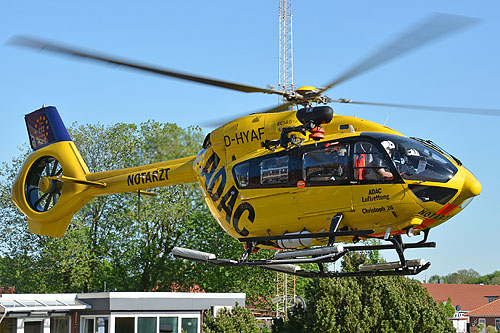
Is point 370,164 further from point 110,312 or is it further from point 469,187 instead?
point 110,312

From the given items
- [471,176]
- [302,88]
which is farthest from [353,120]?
[471,176]

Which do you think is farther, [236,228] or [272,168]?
[236,228]

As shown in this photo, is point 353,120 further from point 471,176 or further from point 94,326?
point 94,326

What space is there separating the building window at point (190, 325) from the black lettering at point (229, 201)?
44.9 feet

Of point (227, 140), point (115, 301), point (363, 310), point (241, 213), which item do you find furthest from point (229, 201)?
point (115, 301)

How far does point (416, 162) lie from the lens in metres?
10.6

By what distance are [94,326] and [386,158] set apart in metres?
17.6

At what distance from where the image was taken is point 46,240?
34.5 metres

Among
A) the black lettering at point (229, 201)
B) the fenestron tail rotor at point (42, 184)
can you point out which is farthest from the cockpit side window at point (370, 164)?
the fenestron tail rotor at point (42, 184)

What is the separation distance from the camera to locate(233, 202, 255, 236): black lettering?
12141 mm

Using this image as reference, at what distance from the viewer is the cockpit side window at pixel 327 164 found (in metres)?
10.9

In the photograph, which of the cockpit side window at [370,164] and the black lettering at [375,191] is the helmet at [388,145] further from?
the black lettering at [375,191]

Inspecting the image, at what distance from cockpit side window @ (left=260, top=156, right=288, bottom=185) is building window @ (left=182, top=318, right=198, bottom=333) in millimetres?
14960

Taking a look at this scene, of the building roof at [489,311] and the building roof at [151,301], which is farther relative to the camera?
the building roof at [489,311]
